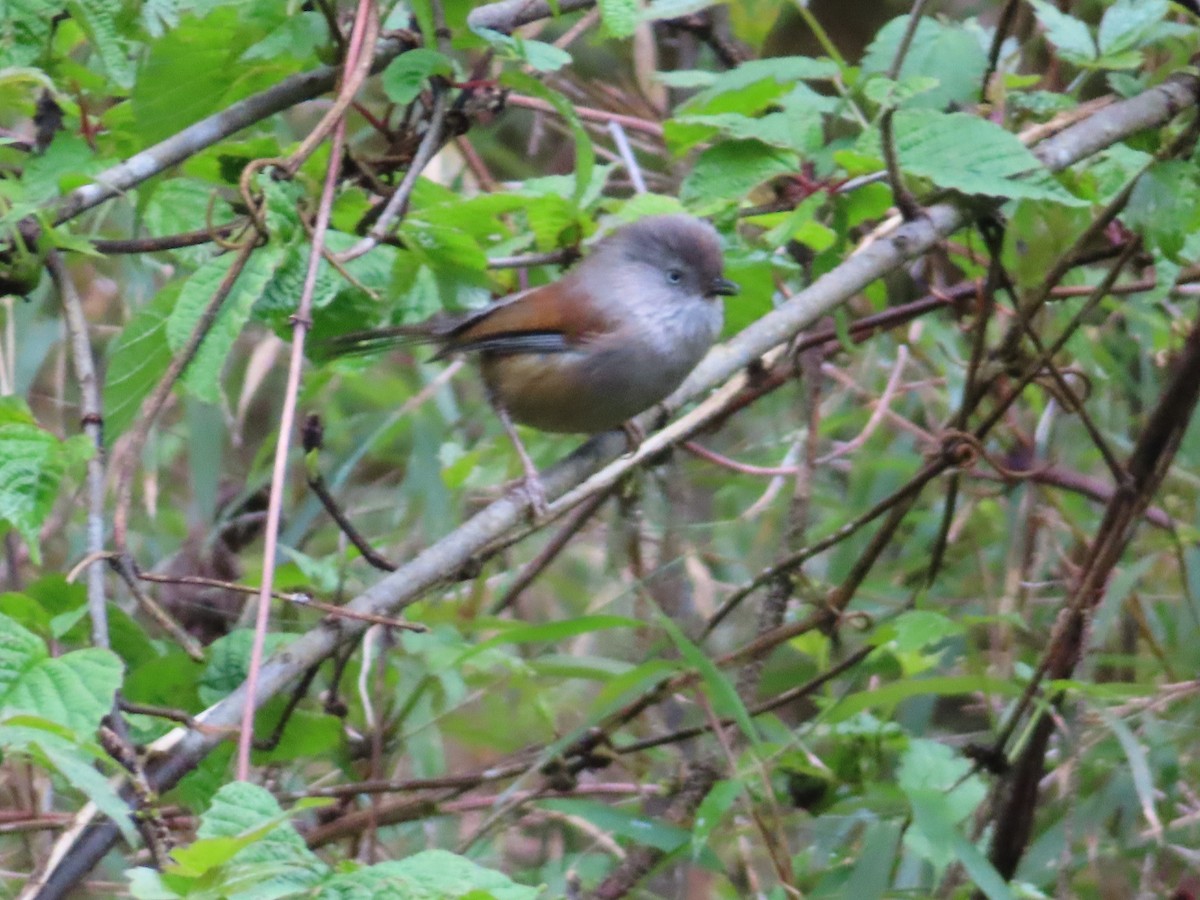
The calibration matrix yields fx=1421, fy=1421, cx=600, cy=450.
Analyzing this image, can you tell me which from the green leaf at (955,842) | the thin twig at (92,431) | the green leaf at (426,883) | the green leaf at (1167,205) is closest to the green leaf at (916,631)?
the green leaf at (955,842)

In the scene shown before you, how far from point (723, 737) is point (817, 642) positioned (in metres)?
0.55

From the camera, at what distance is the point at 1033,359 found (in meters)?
3.29

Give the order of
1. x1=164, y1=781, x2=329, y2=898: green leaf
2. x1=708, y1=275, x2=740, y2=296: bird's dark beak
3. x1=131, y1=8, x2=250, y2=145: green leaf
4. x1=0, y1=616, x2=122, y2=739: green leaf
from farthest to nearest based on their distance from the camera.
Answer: x1=708, y1=275, x2=740, y2=296: bird's dark beak, x1=131, y1=8, x2=250, y2=145: green leaf, x1=0, y1=616, x2=122, y2=739: green leaf, x1=164, y1=781, x2=329, y2=898: green leaf

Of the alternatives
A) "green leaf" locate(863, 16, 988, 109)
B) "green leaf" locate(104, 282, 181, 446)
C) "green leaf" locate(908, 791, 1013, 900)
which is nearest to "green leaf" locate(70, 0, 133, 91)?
"green leaf" locate(104, 282, 181, 446)

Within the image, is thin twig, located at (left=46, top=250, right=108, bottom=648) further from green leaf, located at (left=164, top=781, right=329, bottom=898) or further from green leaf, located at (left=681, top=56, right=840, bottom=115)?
green leaf, located at (left=681, top=56, right=840, bottom=115)

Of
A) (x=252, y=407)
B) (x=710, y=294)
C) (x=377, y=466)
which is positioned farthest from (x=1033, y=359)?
(x=252, y=407)

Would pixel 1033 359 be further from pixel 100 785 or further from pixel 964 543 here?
pixel 100 785

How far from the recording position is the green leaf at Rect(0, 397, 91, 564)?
2.09m

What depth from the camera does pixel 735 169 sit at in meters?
2.83

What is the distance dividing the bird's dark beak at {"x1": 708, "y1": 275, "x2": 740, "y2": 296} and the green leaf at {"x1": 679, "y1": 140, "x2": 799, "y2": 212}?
0.71 meters

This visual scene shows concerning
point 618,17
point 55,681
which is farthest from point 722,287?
point 55,681

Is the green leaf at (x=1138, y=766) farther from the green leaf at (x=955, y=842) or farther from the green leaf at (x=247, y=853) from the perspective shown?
the green leaf at (x=247, y=853)

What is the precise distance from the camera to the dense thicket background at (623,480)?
2.29 meters

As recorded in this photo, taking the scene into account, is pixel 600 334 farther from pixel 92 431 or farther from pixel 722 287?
pixel 92 431
